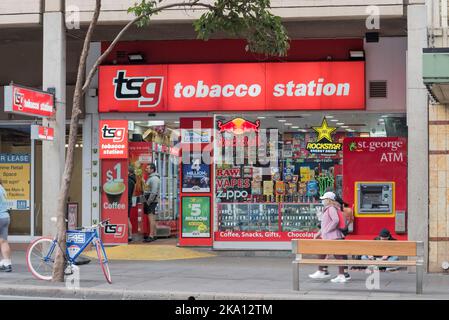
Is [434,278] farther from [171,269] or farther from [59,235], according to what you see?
[59,235]

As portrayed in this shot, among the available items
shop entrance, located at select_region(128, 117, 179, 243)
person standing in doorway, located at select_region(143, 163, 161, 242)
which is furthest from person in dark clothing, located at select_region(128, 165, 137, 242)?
person standing in doorway, located at select_region(143, 163, 161, 242)

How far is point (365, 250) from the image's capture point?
12984 mm

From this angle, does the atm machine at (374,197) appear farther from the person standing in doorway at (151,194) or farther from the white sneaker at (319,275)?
the person standing in doorway at (151,194)

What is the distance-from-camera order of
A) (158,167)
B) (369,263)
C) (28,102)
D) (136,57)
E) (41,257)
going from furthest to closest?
(158,167), (136,57), (28,102), (41,257), (369,263)

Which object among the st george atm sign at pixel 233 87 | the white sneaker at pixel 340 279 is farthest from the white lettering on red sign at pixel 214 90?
the white sneaker at pixel 340 279

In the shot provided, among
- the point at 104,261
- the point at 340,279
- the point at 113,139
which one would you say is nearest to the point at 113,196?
the point at 113,139

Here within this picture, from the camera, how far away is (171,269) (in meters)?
16.0

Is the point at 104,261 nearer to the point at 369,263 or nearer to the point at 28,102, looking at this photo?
the point at 28,102

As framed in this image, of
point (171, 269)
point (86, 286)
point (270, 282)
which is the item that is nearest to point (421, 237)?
point (270, 282)

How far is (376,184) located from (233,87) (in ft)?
12.8

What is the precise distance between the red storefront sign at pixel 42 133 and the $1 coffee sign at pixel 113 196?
3535 millimetres

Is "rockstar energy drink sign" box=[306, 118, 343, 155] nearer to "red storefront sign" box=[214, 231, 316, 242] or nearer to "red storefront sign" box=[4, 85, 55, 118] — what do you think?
"red storefront sign" box=[214, 231, 316, 242]

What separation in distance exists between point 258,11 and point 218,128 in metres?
5.04

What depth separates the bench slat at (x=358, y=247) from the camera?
42.1 feet
